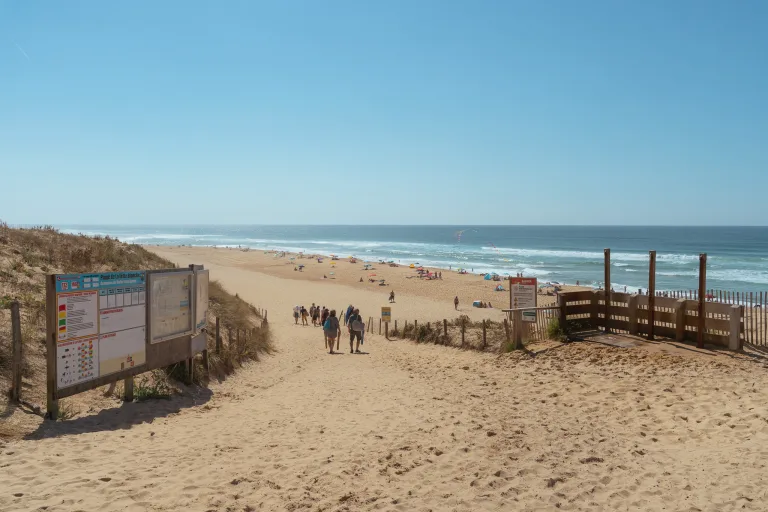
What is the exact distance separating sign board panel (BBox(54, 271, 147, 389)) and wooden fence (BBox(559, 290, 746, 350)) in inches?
414

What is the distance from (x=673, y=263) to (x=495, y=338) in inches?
2609

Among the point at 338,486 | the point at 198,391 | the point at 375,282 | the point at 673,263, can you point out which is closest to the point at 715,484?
the point at 338,486

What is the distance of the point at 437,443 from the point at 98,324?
5.32 meters

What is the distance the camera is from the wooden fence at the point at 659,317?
11.8 metres

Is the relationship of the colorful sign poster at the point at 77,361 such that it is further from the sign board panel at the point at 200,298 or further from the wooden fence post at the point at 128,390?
the sign board panel at the point at 200,298

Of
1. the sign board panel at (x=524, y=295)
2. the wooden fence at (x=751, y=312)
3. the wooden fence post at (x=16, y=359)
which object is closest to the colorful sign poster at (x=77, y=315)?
the wooden fence post at (x=16, y=359)

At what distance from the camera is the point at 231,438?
704cm

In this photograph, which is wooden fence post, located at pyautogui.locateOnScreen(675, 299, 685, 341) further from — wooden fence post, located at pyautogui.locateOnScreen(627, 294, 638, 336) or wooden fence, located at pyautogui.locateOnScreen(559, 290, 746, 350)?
wooden fence post, located at pyautogui.locateOnScreen(627, 294, 638, 336)

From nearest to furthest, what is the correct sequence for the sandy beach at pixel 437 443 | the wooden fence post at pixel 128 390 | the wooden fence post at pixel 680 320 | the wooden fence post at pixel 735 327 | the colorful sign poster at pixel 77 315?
1. the sandy beach at pixel 437 443
2. the colorful sign poster at pixel 77 315
3. the wooden fence post at pixel 128 390
4. the wooden fence post at pixel 735 327
5. the wooden fence post at pixel 680 320

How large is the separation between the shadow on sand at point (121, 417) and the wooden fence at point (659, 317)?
32.3 ft

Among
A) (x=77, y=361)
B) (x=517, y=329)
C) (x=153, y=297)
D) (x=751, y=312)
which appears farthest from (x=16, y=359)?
(x=751, y=312)

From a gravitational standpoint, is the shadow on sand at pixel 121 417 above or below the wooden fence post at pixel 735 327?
below

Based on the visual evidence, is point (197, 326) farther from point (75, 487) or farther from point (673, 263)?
point (673, 263)

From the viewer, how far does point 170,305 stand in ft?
31.2
